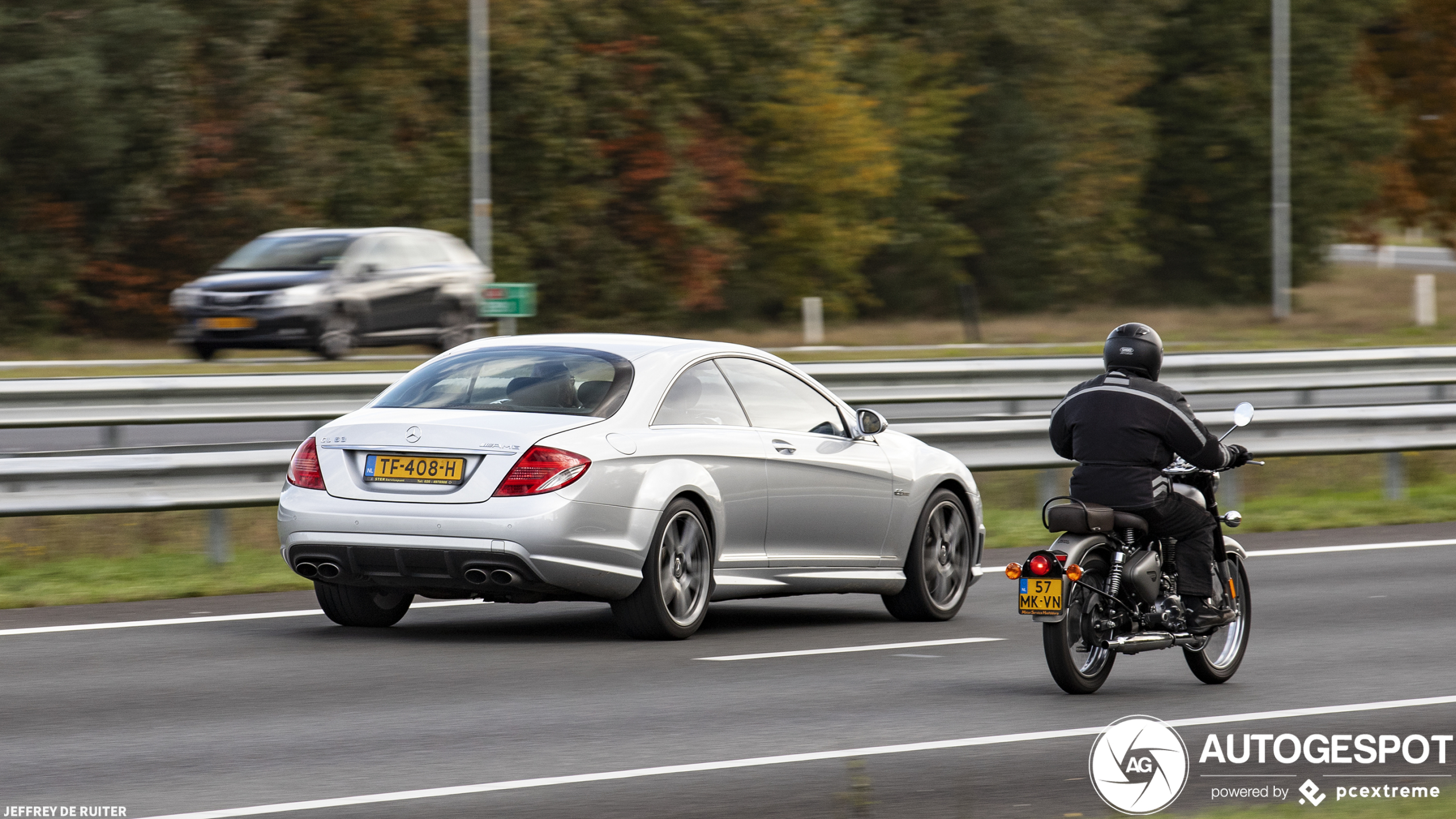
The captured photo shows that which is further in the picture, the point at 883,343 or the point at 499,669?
the point at 883,343

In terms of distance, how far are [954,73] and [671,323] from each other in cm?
939

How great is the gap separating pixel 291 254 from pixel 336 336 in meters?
1.40

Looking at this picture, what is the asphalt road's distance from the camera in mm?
6844

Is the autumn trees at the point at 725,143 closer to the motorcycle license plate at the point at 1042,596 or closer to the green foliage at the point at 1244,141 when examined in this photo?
the green foliage at the point at 1244,141

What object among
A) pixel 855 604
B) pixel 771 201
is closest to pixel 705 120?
pixel 771 201

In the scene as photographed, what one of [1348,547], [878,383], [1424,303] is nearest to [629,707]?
[1348,547]

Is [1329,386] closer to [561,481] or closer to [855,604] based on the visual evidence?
[855,604]

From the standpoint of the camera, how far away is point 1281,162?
43.0 metres

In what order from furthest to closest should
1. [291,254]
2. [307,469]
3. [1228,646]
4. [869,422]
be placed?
[291,254]
[869,422]
[307,469]
[1228,646]

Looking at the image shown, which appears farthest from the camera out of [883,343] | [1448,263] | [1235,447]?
[1448,263]

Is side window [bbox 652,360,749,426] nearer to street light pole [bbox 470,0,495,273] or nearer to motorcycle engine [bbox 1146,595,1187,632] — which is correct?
motorcycle engine [bbox 1146,595,1187,632]

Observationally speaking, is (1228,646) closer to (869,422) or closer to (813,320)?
(869,422)

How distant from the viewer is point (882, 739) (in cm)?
783

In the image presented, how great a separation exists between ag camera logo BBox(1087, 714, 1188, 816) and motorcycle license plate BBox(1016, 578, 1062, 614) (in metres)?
0.52
